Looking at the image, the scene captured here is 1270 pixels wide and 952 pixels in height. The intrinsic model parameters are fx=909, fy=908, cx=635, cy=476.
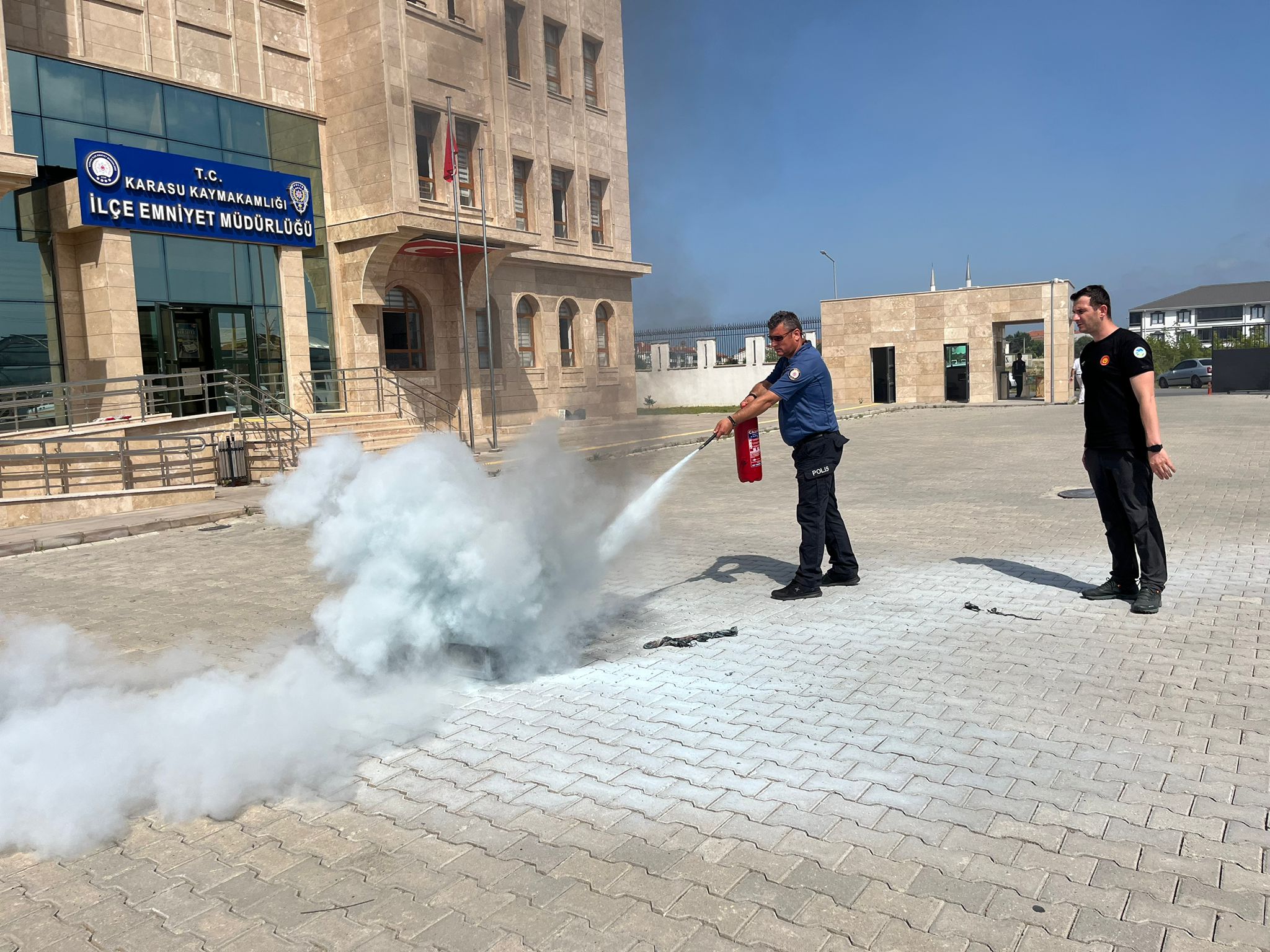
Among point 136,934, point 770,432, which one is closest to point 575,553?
point 136,934

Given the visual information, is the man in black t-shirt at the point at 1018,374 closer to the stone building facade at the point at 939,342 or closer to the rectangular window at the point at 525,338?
the stone building facade at the point at 939,342

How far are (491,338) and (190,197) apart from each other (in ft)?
28.1

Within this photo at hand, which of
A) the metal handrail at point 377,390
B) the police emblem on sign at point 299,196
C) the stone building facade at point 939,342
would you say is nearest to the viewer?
the police emblem on sign at point 299,196

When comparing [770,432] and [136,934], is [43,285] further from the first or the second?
[136,934]

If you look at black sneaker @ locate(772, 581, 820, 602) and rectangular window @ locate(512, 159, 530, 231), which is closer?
black sneaker @ locate(772, 581, 820, 602)

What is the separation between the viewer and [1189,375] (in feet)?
162

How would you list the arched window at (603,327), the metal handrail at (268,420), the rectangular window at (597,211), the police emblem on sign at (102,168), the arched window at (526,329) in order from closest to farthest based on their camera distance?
the arched window at (603,327)
the police emblem on sign at (102,168)
the metal handrail at (268,420)
the arched window at (526,329)
the rectangular window at (597,211)

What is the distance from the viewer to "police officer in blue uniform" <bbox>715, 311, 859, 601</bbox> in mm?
6820

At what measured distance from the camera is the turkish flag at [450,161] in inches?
798

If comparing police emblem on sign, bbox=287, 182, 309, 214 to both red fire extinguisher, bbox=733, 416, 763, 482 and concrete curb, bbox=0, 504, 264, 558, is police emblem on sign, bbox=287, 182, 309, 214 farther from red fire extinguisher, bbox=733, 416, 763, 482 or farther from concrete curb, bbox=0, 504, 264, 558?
red fire extinguisher, bbox=733, 416, 763, 482

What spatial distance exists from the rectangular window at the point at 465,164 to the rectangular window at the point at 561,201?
138 inches

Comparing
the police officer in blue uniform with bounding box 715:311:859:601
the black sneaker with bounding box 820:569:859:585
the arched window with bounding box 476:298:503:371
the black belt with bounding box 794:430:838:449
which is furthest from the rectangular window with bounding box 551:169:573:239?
the black sneaker with bounding box 820:569:859:585

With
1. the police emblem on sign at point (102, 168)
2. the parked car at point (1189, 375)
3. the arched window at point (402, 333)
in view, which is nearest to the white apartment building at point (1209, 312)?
the parked car at point (1189, 375)

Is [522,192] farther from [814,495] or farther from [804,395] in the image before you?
[814,495]
